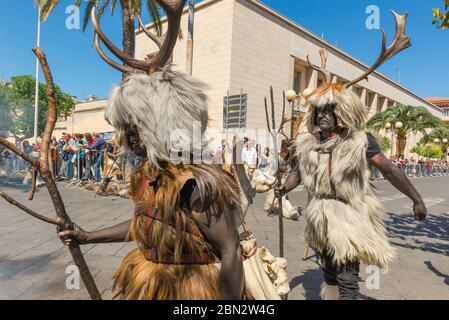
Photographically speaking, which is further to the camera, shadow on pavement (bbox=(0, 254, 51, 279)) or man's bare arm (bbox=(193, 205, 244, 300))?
shadow on pavement (bbox=(0, 254, 51, 279))

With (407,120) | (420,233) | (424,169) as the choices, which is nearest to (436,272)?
(420,233)

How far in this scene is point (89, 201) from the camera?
7203 millimetres

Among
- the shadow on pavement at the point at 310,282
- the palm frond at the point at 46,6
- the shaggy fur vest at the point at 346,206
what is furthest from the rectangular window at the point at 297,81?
the shaggy fur vest at the point at 346,206

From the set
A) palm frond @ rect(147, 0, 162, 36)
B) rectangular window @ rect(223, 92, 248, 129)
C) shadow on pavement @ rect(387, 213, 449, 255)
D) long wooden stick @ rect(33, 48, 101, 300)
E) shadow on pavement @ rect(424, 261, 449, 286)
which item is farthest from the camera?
palm frond @ rect(147, 0, 162, 36)

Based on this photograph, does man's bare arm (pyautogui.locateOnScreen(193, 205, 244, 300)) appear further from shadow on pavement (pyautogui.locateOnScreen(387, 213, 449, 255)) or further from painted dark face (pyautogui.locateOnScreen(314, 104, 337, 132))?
shadow on pavement (pyautogui.locateOnScreen(387, 213, 449, 255))

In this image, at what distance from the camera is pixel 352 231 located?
6.83ft

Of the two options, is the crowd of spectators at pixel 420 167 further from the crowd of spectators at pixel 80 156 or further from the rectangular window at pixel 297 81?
the crowd of spectators at pixel 80 156

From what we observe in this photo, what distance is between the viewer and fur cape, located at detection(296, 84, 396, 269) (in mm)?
2074

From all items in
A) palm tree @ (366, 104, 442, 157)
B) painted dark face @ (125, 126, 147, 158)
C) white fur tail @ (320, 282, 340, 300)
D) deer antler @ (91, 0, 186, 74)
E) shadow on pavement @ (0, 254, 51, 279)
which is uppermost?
palm tree @ (366, 104, 442, 157)

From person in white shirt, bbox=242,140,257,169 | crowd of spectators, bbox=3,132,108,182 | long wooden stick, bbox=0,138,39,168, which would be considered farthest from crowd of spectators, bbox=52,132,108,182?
long wooden stick, bbox=0,138,39,168

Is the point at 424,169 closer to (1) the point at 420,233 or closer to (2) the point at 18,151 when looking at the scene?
(1) the point at 420,233

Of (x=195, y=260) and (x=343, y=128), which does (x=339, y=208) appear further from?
(x=195, y=260)
